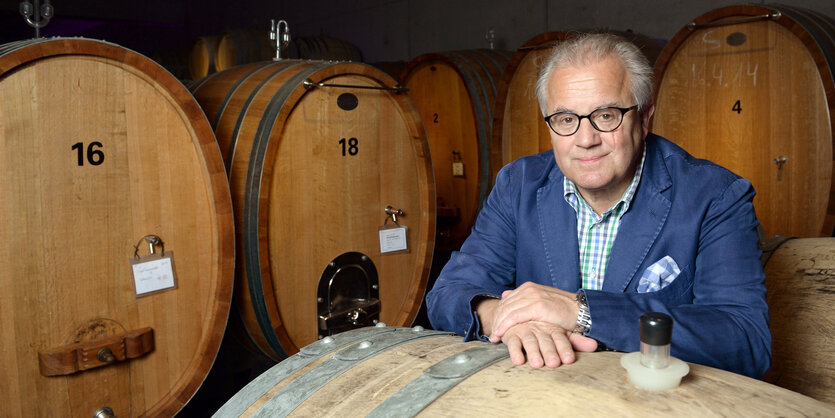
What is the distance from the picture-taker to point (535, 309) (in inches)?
55.3

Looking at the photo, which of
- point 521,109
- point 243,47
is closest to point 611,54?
point 521,109

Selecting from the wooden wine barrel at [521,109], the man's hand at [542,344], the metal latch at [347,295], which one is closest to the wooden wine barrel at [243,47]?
the wooden wine barrel at [521,109]

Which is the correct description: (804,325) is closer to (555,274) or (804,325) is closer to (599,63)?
(555,274)

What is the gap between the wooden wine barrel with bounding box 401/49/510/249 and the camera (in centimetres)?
431

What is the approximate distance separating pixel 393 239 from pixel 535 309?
1.70 meters

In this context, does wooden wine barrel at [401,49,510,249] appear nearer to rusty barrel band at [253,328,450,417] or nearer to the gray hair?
the gray hair

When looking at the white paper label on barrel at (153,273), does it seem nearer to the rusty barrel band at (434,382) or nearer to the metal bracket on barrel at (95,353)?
the metal bracket on barrel at (95,353)

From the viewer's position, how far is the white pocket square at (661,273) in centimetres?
172

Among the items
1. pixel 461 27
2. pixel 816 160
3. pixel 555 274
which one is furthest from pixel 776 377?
pixel 461 27

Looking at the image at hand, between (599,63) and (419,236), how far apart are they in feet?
5.49

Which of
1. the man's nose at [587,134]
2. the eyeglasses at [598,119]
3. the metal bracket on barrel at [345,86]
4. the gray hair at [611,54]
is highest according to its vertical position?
the metal bracket on barrel at [345,86]

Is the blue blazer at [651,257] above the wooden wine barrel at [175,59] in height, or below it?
below

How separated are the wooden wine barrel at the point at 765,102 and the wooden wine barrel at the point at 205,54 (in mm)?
4165

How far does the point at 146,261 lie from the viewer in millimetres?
2162
